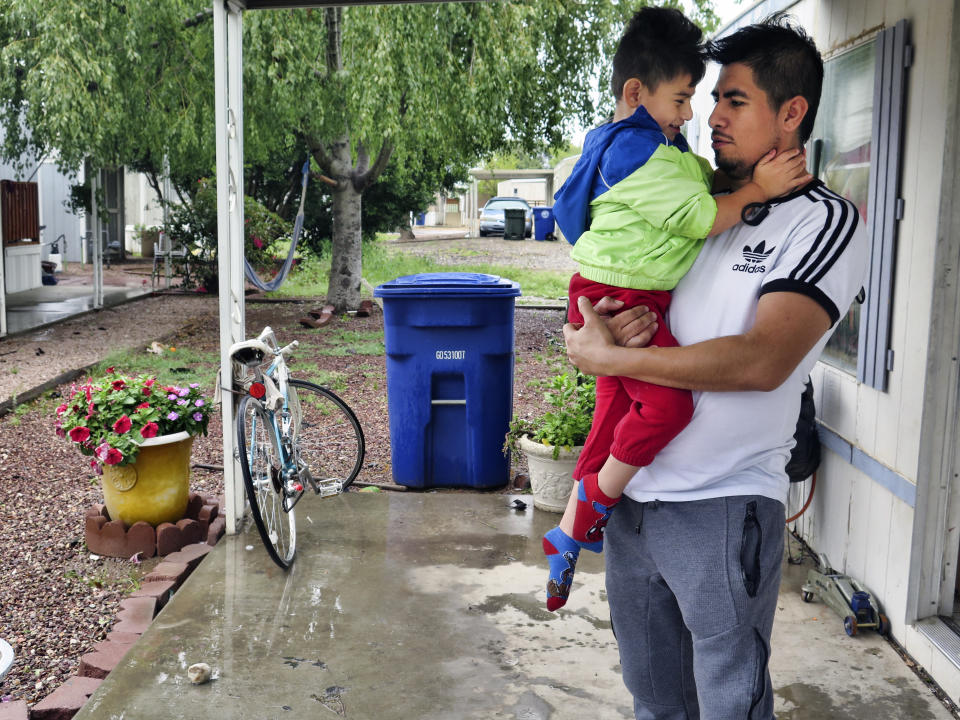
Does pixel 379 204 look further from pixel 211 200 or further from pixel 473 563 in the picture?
pixel 473 563

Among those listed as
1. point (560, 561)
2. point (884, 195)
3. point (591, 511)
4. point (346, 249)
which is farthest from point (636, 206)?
point (346, 249)

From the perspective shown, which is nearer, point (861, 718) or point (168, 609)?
point (861, 718)

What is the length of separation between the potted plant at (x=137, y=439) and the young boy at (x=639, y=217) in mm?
3097

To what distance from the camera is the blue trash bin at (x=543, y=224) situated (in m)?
33.2

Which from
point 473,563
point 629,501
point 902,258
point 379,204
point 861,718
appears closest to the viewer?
point 629,501

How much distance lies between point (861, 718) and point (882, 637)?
67 cm

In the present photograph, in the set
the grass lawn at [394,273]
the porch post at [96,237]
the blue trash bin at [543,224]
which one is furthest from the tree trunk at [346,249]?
the blue trash bin at [543,224]

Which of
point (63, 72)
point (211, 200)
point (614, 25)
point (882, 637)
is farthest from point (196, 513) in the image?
point (211, 200)

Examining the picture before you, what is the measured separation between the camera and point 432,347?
5688 mm

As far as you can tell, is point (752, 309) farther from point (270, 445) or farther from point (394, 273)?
point (394, 273)

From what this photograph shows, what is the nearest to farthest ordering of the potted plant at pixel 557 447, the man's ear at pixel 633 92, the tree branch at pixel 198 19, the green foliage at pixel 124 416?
the man's ear at pixel 633 92, the green foliage at pixel 124 416, the potted plant at pixel 557 447, the tree branch at pixel 198 19


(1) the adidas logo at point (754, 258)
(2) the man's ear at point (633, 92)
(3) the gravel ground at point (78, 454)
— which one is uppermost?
(2) the man's ear at point (633, 92)

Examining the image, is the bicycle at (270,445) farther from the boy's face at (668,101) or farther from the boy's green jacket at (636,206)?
the boy's face at (668,101)

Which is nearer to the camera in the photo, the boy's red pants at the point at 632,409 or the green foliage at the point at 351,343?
the boy's red pants at the point at 632,409
